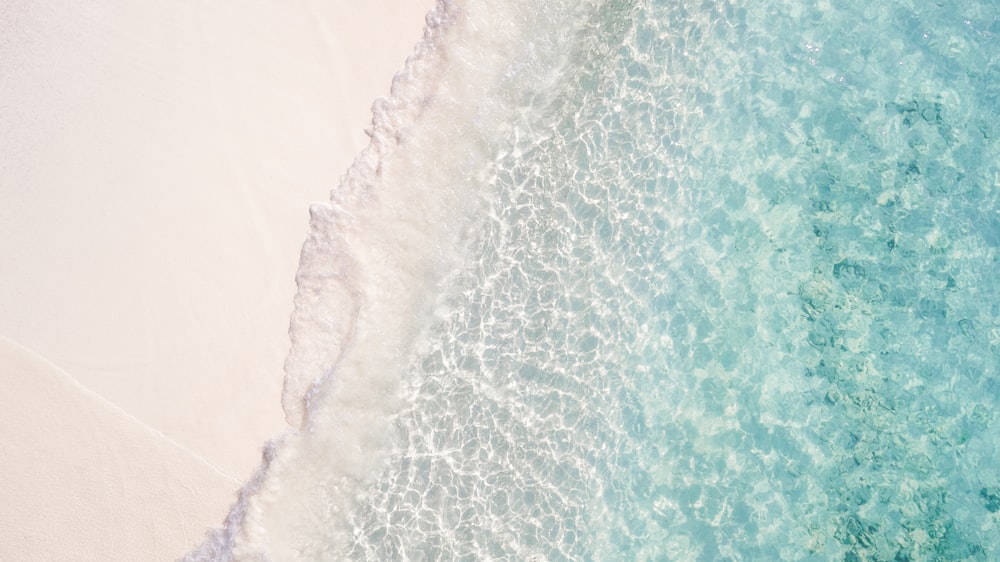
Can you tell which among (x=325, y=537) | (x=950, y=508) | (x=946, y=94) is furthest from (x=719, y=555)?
(x=946, y=94)

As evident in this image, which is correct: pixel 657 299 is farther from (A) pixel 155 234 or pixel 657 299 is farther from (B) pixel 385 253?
(A) pixel 155 234

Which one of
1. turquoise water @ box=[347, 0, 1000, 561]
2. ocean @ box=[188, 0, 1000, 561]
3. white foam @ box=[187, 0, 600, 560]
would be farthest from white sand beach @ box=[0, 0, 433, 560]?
turquoise water @ box=[347, 0, 1000, 561]

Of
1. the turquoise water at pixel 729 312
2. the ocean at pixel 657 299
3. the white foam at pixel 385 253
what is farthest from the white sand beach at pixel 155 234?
the turquoise water at pixel 729 312

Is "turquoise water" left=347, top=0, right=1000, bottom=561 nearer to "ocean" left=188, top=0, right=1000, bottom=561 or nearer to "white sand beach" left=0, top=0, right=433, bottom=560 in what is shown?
"ocean" left=188, top=0, right=1000, bottom=561

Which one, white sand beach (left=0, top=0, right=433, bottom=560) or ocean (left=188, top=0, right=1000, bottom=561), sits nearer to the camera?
white sand beach (left=0, top=0, right=433, bottom=560)

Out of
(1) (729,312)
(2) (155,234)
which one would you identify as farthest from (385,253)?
(1) (729,312)
